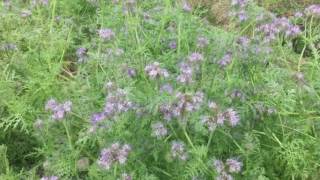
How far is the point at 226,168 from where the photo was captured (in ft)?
8.32

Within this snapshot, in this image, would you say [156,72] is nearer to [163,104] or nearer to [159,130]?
[163,104]

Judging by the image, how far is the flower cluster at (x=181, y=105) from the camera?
2346 mm

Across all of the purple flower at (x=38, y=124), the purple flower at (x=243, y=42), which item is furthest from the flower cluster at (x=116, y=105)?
the purple flower at (x=243, y=42)

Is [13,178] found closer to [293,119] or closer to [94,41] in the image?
[94,41]

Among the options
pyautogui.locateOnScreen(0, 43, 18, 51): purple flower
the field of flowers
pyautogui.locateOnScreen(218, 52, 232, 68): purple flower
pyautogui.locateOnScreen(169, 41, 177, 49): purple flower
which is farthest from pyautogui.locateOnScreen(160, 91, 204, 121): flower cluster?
pyautogui.locateOnScreen(0, 43, 18, 51): purple flower

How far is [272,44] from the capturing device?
314cm

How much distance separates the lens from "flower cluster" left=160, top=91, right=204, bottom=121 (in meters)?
2.35

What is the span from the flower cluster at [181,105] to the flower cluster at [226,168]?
0.30 m

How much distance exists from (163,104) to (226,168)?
0.42m

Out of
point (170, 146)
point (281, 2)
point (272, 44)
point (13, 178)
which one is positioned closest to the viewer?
point (170, 146)

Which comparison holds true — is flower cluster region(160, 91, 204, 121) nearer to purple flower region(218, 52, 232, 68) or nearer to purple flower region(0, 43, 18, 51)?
purple flower region(218, 52, 232, 68)

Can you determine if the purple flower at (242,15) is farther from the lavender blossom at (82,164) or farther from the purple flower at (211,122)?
the lavender blossom at (82,164)

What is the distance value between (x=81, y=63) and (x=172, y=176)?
43.5 inches

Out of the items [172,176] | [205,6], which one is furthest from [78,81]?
[205,6]
